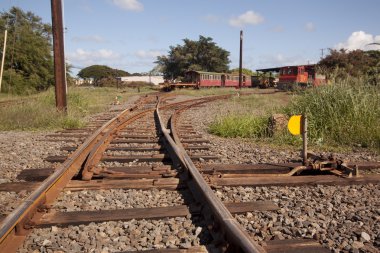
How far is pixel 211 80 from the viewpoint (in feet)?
143

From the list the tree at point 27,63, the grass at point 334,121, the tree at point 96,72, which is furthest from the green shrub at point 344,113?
the tree at point 96,72

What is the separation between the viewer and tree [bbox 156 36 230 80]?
65.6 meters

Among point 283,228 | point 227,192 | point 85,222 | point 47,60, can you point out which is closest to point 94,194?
point 85,222

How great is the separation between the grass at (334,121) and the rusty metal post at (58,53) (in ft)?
15.7

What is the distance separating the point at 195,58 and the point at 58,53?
5702 centimetres

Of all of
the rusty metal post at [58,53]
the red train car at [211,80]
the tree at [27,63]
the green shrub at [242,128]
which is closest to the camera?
the green shrub at [242,128]

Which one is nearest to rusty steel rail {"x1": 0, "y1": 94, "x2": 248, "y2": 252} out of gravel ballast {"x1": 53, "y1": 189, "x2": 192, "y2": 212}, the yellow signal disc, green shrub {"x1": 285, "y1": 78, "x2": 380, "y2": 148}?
gravel ballast {"x1": 53, "y1": 189, "x2": 192, "y2": 212}

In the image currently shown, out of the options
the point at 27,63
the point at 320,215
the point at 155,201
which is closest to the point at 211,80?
the point at 27,63

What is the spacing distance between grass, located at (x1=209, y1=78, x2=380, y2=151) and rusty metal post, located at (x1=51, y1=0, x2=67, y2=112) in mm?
4783

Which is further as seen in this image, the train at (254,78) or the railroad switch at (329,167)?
the train at (254,78)

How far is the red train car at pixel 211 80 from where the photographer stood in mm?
41312

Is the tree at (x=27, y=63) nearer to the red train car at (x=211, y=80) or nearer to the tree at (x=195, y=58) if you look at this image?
the red train car at (x=211, y=80)

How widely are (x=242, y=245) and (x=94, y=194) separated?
5.90 feet

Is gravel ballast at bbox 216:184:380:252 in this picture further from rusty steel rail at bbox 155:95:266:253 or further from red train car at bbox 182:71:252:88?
red train car at bbox 182:71:252:88
